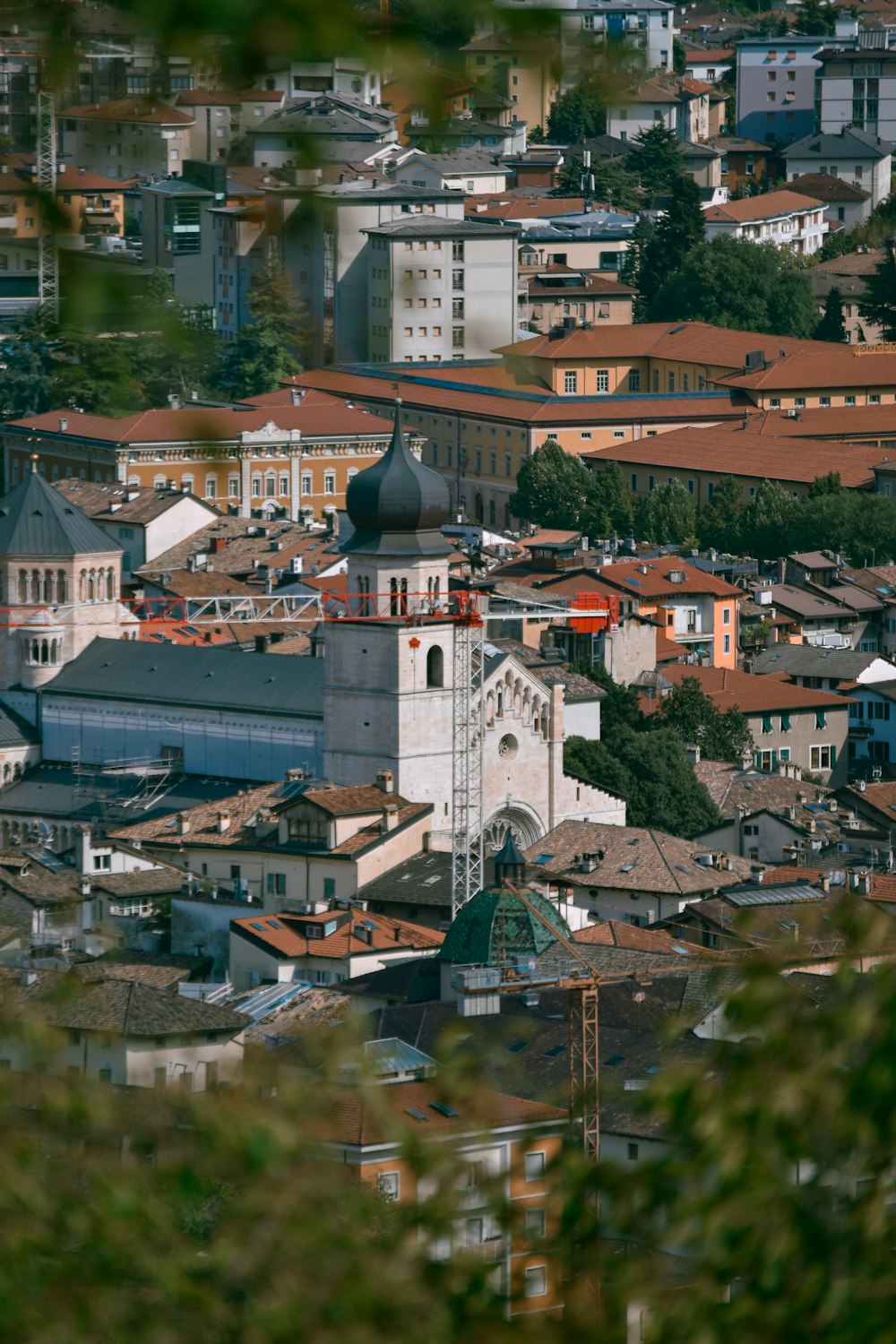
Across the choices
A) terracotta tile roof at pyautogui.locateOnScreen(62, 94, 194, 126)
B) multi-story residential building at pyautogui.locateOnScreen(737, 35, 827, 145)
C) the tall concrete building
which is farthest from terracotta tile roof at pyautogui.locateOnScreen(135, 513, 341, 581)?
terracotta tile roof at pyautogui.locateOnScreen(62, 94, 194, 126)

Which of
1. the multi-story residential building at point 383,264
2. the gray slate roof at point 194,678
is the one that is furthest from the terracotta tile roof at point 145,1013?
the gray slate roof at point 194,678

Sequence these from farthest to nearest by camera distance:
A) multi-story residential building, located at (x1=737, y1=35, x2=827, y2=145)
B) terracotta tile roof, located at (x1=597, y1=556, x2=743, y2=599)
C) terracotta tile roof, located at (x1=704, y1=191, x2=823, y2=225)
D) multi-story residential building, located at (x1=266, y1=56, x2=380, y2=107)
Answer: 1. multi-story residential building, located at (x1=737, y1=35, x2=827, y2=145)
2. terracotta tile roof, located at (x1=704, y1=191, x2=823, y2=225)
3. terracotta tile roof, located at (x1=597, y1=556, x2=743, y2=599)
4. multi-story residential building, located at (x1=266, y1=56, x2=380, y2=107)

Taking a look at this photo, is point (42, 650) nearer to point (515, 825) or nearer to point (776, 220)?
point (515, 825)

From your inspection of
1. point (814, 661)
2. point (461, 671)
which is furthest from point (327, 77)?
point (814, 661)

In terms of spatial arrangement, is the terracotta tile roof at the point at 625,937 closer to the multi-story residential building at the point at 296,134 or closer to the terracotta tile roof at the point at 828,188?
the multi-story residential building at the point at 296,134

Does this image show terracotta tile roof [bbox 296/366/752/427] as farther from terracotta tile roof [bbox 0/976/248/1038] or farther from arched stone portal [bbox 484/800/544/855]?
terracotta tile roof [bbox 0/976/248/1038]
